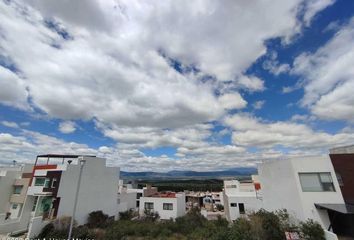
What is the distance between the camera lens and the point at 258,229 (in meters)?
14.5

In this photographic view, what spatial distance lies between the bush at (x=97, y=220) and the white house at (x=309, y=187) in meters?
22.3

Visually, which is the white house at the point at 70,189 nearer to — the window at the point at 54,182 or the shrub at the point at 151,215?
the window at the point at 54,182

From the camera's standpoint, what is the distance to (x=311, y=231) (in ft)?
45.1

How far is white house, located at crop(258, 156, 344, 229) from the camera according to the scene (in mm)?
15727

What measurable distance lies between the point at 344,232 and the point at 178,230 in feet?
58.4

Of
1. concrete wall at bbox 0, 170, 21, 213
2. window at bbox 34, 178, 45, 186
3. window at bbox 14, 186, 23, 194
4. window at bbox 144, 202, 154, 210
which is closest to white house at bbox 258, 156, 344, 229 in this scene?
window at bbox 144, 202, 154, 210

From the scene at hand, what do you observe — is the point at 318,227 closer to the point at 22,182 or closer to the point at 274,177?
the point at 274,177

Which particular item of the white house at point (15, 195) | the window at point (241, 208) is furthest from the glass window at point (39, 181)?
the window at point (241, 208)

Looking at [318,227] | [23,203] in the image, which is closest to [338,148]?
[318,227]

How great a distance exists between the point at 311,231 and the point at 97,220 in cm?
2551

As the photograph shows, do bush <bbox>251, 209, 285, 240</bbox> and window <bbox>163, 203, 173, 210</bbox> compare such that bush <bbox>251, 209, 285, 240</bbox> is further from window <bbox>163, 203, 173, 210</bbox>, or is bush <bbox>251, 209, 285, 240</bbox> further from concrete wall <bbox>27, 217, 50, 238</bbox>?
window <bbox>163, 203, 173, 210</bbox>

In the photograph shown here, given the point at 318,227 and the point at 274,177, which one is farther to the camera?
the point at 274,177

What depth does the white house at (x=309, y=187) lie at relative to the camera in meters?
15.7

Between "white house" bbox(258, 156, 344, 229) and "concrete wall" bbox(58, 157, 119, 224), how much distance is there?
81.5ft
